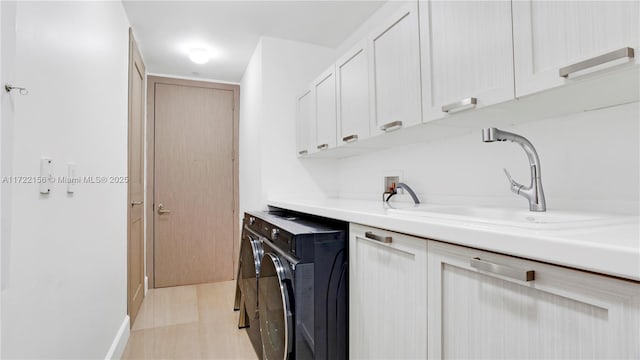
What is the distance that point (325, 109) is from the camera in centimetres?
230

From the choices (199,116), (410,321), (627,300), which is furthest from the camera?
(199,116)

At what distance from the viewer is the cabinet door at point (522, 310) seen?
53cm

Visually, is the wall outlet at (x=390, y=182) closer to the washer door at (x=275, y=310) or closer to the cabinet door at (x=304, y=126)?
the cabinet door at (x=304, y=126)

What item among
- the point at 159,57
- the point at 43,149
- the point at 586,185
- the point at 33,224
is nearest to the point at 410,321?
the point at 586,185

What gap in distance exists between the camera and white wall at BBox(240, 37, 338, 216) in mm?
2764

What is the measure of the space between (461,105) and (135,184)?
268 centimetres

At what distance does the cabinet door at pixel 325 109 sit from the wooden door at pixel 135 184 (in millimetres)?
1442

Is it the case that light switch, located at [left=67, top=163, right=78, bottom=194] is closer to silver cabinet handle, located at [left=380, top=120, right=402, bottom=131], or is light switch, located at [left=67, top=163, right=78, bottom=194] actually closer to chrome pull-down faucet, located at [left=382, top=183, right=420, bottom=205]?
silver cabinet handle, located at [left=380, top=120, right=402, bottom=131]

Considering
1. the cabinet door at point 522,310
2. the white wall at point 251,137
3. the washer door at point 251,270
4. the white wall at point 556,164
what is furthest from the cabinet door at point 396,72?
the white wall at point 251,137

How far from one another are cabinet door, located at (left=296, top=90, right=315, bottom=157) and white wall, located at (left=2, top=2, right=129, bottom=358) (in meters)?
1.32

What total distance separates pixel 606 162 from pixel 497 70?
1.51 ft

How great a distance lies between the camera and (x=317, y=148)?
2424 millimetres

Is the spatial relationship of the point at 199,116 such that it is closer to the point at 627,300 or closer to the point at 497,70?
the point at 497,70

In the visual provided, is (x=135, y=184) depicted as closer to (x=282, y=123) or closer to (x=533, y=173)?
(x=282, y=123)
